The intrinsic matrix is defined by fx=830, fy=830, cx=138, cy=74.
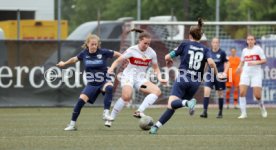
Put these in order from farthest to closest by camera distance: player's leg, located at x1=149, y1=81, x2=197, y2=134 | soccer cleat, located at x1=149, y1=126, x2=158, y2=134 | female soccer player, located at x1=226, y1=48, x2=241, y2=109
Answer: female soccer player, located at x1=226, y1=48, x2=241, y2=109, soccer cleat, located at x1=149, y1=126, x2=158, y2=134, player's leg, located at x1=149, y1=81, x2=197, y2=134

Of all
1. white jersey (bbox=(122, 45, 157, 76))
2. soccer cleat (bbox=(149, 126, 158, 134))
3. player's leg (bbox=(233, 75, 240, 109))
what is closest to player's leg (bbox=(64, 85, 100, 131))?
white jersey (bbox=(122, 45, 157, 76))

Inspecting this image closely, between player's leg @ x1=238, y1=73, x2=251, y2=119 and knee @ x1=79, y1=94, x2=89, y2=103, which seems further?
player's leg @ x1=238, y1=73, x2=251, y2=119

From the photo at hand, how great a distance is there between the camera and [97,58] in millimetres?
15602

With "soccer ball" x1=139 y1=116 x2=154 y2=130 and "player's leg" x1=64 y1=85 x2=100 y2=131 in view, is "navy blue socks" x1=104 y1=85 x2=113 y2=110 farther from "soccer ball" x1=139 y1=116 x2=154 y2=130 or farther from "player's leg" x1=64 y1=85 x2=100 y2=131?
"soccer ball" x1=139 y1=116 x2=154 y2=130

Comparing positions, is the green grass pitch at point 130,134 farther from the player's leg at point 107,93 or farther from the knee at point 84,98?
the knee at point 84,98

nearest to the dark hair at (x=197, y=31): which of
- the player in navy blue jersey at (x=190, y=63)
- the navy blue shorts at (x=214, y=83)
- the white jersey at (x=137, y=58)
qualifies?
the player in navy blue jersey at (x=190, y=63)

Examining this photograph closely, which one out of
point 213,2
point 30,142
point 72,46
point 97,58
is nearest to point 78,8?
point 213,2

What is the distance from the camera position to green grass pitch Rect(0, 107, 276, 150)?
11.5 metres

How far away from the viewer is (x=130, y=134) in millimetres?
13734

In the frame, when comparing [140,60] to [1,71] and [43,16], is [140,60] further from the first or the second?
[43,16]

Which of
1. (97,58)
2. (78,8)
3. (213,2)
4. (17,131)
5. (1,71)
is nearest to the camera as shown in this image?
(17,131)

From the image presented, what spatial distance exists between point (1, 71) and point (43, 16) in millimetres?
6386

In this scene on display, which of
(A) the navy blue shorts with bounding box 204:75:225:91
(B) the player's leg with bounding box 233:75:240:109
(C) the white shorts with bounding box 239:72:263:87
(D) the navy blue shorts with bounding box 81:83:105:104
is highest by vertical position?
(D) the navy blue shorts with bounding box 81:83:105:104

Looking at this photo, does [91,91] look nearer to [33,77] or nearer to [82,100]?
[82,100]
